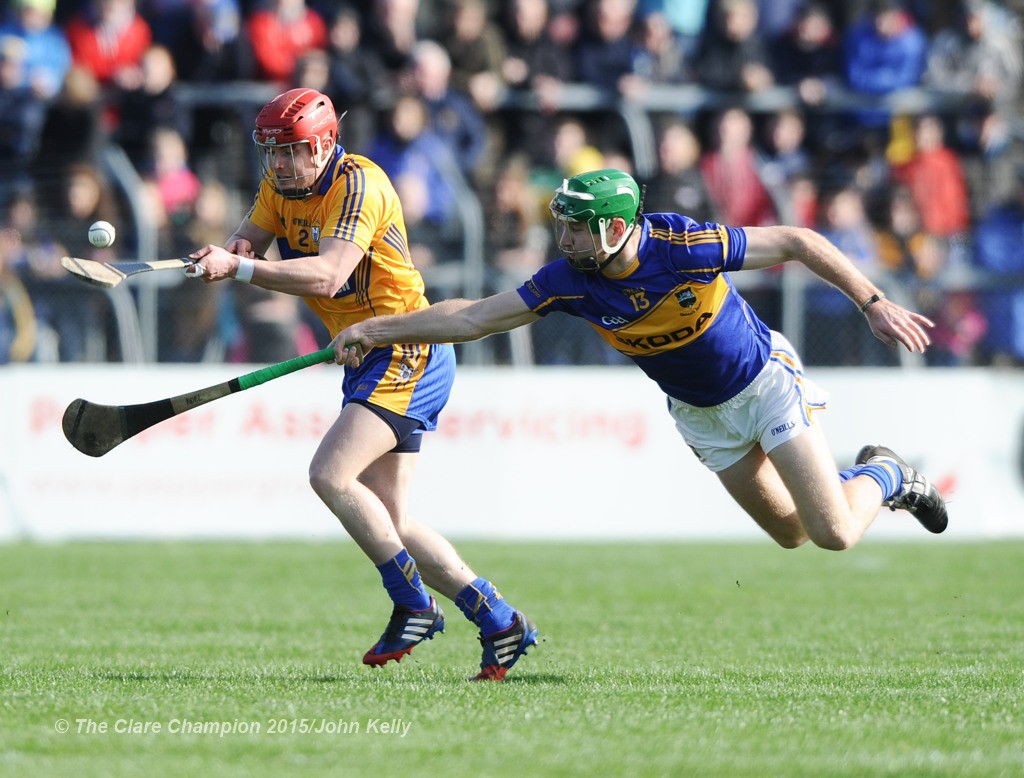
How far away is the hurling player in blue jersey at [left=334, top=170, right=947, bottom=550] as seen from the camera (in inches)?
251

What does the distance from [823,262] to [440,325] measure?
1550mm

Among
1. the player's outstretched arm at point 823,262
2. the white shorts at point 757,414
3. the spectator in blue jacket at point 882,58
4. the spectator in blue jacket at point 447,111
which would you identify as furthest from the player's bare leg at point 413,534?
the spectator in blue jacket at point 882,58

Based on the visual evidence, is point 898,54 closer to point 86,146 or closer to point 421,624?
point 86,146

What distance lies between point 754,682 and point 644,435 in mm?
7922

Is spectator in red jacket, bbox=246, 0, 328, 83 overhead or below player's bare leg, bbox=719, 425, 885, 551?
overhead

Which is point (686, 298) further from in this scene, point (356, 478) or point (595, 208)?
point (356, 478)

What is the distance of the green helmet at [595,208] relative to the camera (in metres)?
6.27

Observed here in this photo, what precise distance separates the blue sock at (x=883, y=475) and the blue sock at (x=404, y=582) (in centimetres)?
206

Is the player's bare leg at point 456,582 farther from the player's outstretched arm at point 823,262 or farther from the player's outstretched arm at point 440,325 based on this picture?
the player's outstretched arm at point 823,262

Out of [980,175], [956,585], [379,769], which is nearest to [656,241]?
[379,769]

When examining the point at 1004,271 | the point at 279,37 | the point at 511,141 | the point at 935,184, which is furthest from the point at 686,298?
the point at 935,184

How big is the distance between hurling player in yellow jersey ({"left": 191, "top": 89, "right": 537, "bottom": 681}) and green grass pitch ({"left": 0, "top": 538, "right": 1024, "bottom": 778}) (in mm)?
303

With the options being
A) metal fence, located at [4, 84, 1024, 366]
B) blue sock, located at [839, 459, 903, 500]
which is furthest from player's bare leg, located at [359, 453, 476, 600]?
metal fence, located at [4, 84, 1024, 366]

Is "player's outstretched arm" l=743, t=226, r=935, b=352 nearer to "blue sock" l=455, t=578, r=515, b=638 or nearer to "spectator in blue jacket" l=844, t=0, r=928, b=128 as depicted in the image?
"blue sock" l=455, t=578, r=515, b=638
